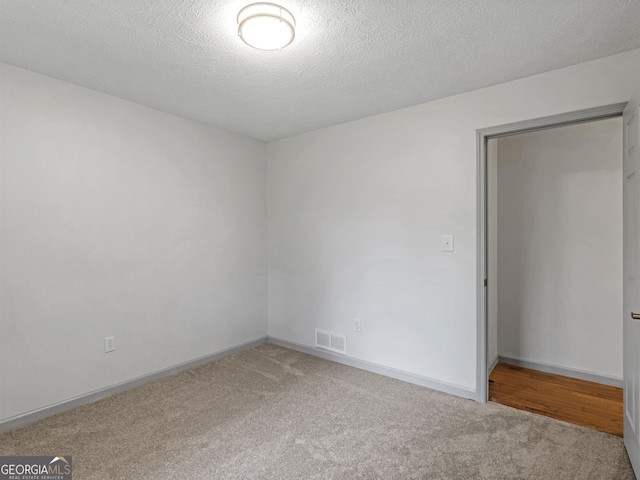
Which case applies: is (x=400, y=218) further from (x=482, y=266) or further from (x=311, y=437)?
(x=311, y=437)

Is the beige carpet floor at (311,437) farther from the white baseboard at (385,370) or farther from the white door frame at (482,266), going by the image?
the white door frame at (482,266)

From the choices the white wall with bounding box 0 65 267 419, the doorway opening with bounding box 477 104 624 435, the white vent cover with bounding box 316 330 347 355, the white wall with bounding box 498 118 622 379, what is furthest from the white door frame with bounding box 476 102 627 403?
the white wall with bounding box 0 65 267 419

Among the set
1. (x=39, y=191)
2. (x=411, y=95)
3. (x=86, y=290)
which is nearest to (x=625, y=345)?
(x=411, y=95)

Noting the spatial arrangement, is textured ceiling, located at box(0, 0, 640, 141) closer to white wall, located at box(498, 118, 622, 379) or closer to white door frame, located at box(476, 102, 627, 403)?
white door frame, located at box(476, 102, 627, 403)

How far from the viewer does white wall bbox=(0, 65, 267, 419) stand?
7.72 feet

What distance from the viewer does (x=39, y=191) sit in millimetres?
2434

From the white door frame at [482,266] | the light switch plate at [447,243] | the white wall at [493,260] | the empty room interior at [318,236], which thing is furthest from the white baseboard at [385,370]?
the light switch plate at [447,243]

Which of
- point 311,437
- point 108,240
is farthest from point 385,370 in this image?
point 108,240

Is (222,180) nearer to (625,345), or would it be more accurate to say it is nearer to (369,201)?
(369,201)

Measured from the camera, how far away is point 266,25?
67.8 inches

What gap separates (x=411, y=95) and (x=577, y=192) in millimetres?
1783

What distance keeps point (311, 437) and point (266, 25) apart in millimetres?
2343

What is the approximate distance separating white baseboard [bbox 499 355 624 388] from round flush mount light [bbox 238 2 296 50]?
11.5 ft

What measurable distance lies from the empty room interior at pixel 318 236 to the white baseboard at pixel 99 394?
0.05 ft
